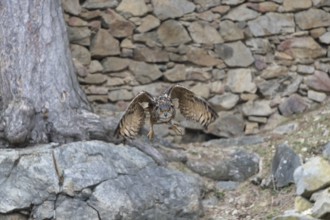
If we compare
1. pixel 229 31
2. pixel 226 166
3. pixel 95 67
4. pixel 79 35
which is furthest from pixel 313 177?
pixel 79 35

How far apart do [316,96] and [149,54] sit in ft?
5.10

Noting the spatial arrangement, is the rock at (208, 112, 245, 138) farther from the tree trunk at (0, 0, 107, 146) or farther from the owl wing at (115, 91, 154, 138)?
the owl wing at (115, 91, 154, 138)

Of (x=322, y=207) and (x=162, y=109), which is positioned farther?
(x=162, y=109)

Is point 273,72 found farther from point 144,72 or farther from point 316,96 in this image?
point 144,72

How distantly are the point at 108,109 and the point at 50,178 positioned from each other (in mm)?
1612

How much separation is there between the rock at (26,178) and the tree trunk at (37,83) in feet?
0.68

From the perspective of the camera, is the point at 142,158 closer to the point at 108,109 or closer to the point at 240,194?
the point at 240,194

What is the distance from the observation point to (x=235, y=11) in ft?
21.5

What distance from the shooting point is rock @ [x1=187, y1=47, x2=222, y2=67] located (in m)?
6.53

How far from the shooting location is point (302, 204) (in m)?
4.69

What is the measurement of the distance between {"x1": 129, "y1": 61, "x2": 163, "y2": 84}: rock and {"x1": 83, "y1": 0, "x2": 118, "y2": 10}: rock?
0.54 m

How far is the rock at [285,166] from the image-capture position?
5.32 m

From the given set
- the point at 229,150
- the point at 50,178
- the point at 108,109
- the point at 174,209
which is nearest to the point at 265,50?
the point at 229,150

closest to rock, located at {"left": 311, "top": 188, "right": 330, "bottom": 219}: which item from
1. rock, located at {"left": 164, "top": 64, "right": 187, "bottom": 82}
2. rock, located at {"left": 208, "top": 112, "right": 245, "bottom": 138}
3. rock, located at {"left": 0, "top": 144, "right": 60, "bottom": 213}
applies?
rock, located at {"left": 0, "top": 144, "right": 60, "bottom": 213}
